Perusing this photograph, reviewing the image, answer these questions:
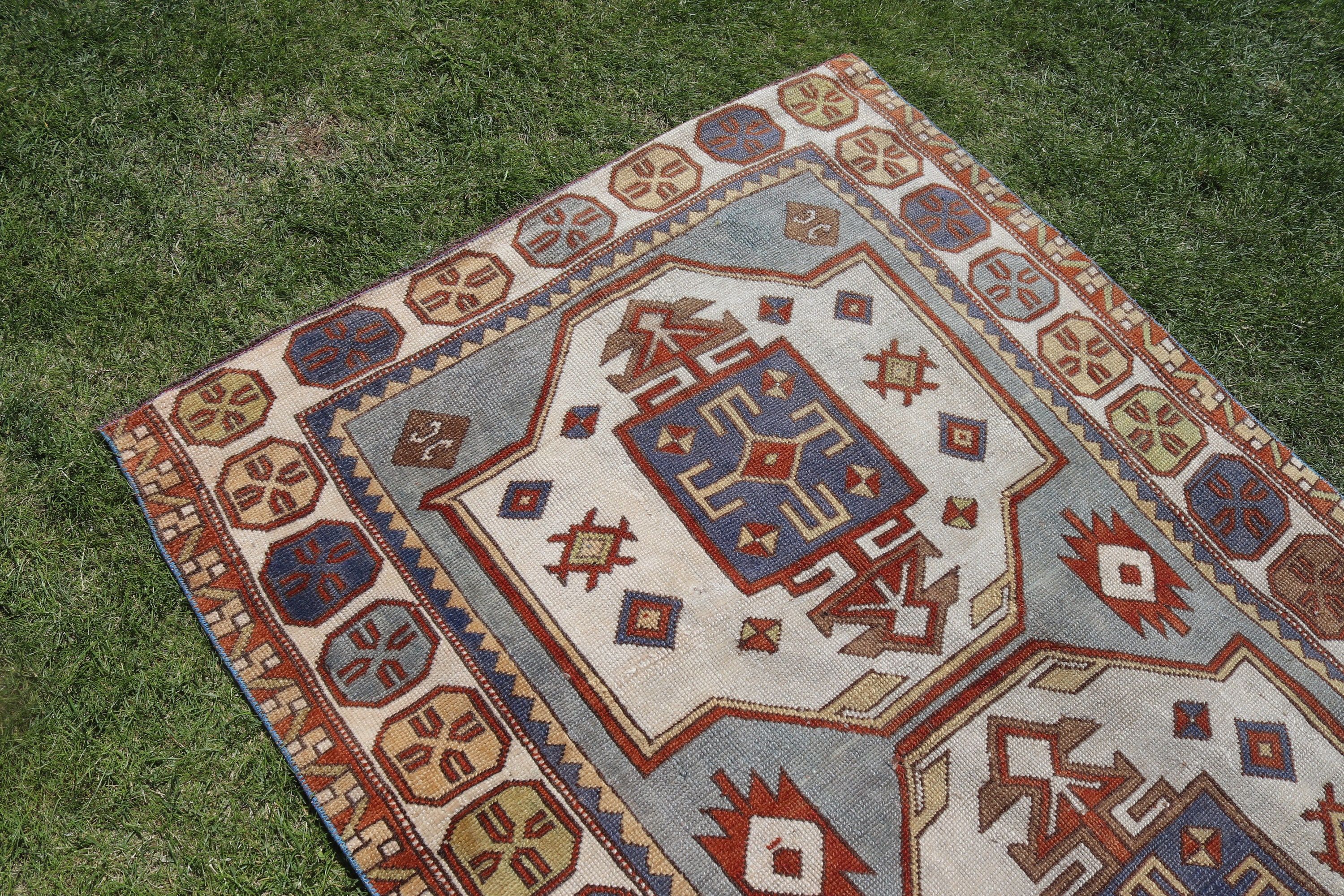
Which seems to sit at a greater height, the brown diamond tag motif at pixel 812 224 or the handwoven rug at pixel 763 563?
the brown diamond tag motif at pixel 812 224

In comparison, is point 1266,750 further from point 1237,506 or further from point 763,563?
point 763,563

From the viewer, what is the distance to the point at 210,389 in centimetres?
352

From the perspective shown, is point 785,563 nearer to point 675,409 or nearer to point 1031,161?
point 675,409

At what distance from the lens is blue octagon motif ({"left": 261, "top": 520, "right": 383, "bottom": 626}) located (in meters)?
3.16

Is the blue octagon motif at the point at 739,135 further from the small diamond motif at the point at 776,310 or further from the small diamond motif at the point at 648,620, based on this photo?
the small diamond motif at the point at 648,620

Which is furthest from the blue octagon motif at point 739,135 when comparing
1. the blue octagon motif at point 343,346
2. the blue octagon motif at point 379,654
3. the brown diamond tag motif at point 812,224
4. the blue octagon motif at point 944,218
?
the blue octagon motif at point 379,654

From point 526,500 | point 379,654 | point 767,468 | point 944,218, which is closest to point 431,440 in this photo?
point 526,500

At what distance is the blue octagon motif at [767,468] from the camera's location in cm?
335

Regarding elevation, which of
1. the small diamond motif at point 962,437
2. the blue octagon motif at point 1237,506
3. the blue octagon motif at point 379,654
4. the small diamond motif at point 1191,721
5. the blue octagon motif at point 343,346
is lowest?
the small diamond motif at point 1191,721

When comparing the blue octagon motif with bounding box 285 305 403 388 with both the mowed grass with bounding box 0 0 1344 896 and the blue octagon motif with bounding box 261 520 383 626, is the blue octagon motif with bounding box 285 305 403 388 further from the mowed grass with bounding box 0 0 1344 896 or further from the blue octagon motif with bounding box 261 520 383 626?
the blue octagon motif with bounding box 261 520 383 626

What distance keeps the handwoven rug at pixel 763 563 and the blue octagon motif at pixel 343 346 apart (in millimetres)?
15

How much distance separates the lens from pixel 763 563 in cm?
331

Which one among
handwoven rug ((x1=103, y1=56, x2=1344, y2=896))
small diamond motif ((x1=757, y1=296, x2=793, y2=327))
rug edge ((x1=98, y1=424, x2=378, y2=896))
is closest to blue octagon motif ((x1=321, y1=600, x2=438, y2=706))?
handwoven rug ((x1=103, y1=56, x2=1344, y2=896))

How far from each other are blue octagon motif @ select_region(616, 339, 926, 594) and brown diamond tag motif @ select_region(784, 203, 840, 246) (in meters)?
0.60
